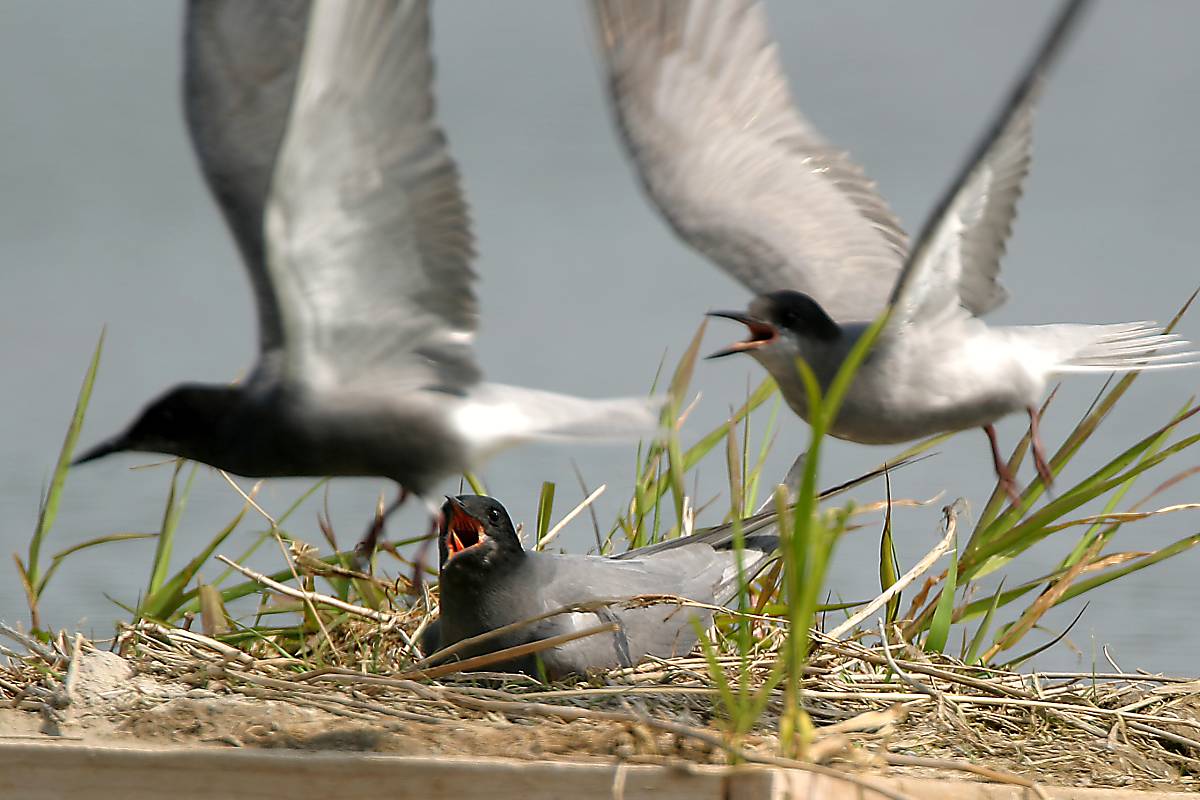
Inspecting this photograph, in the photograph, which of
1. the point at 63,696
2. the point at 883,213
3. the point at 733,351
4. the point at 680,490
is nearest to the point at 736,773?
the point at 63,696

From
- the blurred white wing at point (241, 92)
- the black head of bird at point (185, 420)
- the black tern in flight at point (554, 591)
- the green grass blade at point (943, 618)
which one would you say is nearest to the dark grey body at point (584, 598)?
the black tern in flight at point (554, 591)

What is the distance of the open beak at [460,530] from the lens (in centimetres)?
351

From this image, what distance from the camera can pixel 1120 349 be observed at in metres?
4.03

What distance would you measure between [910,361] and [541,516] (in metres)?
1.05

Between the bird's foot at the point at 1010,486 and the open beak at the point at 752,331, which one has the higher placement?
the open beak at the point at 752,331

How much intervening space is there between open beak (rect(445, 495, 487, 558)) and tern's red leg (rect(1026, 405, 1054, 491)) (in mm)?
1260

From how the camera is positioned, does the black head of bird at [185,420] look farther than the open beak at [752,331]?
No

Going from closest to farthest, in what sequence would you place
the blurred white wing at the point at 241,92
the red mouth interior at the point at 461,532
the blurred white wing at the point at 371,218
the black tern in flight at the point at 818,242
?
the blurred white wing at the point at 371,218
the blurred white wing at the point at 241,92
the red mouth interior at the point at 461,532
the black tern in flight at the point at 818,242

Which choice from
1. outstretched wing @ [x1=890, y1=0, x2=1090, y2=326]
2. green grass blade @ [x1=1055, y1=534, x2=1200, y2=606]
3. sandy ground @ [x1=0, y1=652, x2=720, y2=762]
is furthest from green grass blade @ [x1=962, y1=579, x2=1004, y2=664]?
sandy ground @ [x1=0, y1=652, x2=720, y2=762]

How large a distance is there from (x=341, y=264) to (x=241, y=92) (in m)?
0.44

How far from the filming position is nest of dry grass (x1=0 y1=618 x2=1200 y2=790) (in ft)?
8.51

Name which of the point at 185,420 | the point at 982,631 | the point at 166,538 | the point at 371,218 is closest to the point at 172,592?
the point at 166,538

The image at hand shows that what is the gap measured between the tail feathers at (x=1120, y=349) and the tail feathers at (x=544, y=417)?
126 centimetres

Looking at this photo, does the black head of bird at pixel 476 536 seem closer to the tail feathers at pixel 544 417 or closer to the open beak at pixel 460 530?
the open beak at pixel 460 530
